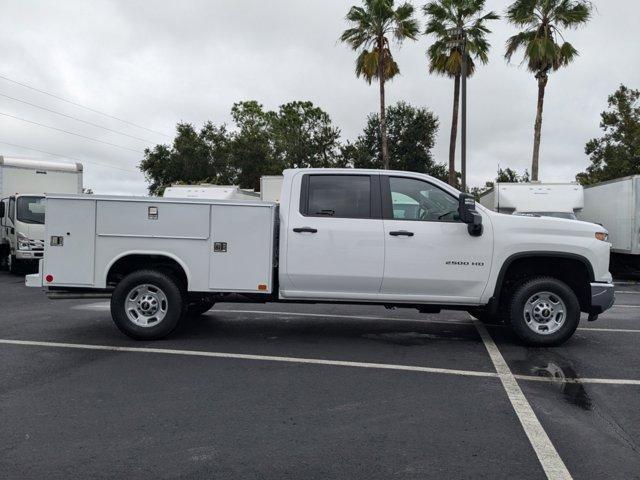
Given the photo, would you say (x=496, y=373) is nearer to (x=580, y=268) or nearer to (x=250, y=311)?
(x=580, y=268)

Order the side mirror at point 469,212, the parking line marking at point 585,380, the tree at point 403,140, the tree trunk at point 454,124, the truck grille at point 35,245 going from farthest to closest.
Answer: the tree at point 403,140, the tree trunk at point 454,124, the truck grille at point 35,245, the side mirror at point 469,212, the parking line marking at point 585,380

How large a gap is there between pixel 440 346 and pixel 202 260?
118 inches

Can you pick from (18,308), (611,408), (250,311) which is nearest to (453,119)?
(250,311)

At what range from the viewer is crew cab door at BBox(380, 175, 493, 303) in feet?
22.0

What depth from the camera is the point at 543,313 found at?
6.89 m

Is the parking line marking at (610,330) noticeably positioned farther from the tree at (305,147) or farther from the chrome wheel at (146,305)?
the tree at (305,147)

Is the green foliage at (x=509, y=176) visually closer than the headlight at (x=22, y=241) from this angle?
No

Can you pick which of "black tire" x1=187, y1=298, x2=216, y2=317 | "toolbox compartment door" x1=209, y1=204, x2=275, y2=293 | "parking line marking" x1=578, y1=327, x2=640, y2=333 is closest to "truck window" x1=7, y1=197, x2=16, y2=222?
"black tire" x1=187, y1=298, x2=216, y2=317

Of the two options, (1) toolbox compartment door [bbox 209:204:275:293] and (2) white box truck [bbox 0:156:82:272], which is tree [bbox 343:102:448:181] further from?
(1) toolbox compartment door [bbox 209:204:275:293]

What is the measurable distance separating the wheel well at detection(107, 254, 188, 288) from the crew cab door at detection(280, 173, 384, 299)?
1319mm

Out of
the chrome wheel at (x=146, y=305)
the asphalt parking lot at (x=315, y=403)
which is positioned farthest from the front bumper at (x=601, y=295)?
the chrome wheel at (x=146, y=305)

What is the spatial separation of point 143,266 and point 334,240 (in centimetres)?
237

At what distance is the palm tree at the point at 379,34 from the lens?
26.4 metres

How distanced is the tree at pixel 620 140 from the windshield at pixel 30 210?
3376cm
